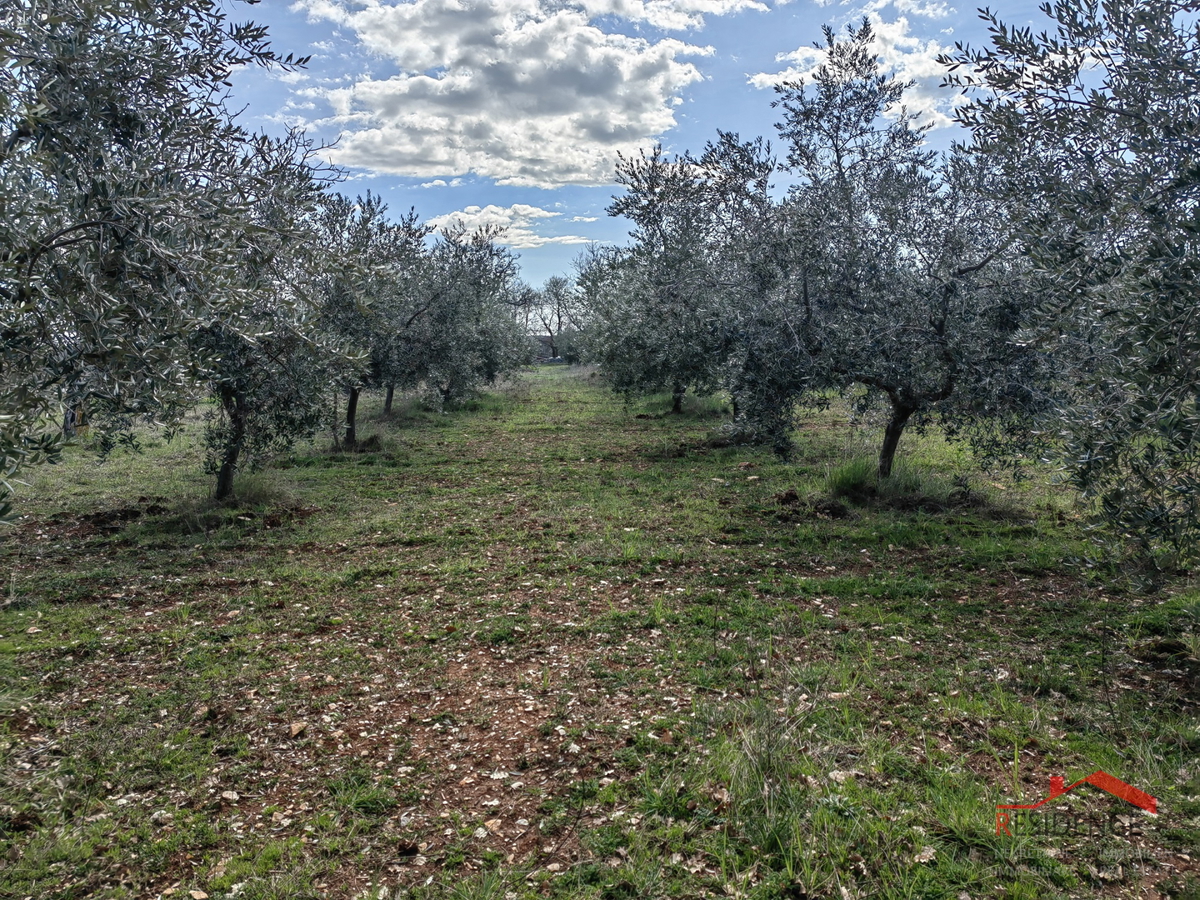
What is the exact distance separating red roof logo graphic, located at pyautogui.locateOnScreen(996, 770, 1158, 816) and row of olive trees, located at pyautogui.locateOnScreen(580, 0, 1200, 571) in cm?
185

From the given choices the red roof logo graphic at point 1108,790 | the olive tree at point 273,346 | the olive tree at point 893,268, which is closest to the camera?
the red roof logo graphic at point 1108,790

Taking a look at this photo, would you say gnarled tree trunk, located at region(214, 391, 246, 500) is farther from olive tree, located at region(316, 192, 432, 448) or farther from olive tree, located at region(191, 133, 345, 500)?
olive tree, located at region(316, 192, 432, 448)

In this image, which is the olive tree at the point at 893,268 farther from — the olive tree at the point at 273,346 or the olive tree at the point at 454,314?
the olive tree at the point at 454,314

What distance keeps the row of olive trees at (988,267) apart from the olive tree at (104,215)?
7285 millimetres

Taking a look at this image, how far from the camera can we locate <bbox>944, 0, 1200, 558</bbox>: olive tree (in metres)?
5.11

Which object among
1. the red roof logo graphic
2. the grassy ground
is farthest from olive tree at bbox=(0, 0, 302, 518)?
the red roof logo graphic

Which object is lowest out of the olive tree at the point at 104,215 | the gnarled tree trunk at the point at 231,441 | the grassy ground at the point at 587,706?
the grassy ground at the point at 587,706

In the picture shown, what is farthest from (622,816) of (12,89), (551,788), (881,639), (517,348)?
(517,348)

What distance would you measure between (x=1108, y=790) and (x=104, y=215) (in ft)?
26.6

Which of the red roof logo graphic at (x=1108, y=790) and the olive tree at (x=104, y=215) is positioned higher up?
the olive tree at (x=104, y=215)

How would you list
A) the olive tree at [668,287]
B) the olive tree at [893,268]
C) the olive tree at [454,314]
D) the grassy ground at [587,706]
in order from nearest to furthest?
the grassy ground at [587,706], the olive tree at [893,268], the olive tree at [668,287], the olive tree at [454,314]

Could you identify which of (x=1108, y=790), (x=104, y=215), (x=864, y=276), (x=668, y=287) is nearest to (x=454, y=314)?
(x=668, y=287)

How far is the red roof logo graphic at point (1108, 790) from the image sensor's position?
4.46m

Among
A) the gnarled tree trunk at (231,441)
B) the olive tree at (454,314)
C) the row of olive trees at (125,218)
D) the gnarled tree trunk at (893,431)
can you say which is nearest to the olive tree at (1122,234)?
the gnarled tree trunk at (893,431)
